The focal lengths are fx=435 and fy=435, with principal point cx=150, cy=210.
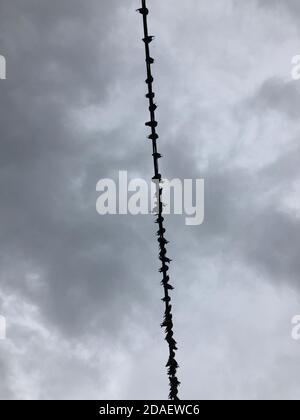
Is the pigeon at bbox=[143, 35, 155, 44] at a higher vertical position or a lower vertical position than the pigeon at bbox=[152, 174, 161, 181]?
higher

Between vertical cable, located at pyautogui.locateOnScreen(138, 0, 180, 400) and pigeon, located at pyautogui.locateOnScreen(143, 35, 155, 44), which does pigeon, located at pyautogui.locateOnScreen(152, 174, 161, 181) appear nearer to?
vertical cable, located at pyautogui.locateOnScreen(138, 0, 180, 400)

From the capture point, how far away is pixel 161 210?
1856cm

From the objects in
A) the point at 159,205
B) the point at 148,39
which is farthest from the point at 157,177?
the point at 148,39

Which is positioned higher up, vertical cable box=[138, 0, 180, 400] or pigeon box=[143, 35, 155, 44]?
pigeon box=[143, 35, 155, 44]

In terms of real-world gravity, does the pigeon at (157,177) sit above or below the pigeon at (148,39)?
below

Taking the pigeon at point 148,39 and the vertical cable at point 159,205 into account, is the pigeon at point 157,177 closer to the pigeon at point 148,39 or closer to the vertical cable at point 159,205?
the vertical cable at point 159,205

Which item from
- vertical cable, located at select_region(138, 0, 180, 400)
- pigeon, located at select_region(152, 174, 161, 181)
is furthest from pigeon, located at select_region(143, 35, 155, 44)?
pigeon, located at select_region(152, 174, 161, 181)

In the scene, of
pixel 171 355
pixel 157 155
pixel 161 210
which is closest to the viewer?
pixel 157 155

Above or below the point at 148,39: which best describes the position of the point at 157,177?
below

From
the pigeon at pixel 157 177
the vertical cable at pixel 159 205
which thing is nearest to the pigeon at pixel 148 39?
the vertical cable at pixel 159 205

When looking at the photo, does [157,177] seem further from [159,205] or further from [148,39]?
[148,39]
